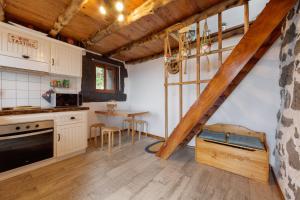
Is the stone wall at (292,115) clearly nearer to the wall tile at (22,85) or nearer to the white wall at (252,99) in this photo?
the white wall at (252,99)

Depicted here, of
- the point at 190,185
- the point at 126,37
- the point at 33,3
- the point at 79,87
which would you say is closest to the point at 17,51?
the point at 33,3

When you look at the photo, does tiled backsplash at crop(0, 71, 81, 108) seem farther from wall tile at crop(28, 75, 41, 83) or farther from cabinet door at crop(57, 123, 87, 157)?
cabinet door at crop(57, 123, 87, 157)

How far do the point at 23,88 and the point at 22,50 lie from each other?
70 cm

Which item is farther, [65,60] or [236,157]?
[65,60]

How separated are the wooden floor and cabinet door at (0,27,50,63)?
5.84 feet

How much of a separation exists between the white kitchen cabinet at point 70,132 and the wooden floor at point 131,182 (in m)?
0.21

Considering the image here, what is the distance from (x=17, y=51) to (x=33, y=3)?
29.0 inches

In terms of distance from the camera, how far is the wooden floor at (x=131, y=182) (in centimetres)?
154

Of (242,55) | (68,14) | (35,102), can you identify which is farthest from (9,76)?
(242,55)

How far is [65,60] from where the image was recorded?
2.55m

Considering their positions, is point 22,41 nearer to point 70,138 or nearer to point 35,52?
point 35,52

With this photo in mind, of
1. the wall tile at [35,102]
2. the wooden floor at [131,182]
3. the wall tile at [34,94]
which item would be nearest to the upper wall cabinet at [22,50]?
the wall tile at [34,94]

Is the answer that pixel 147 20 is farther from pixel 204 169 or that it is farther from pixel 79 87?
pixel 204 169

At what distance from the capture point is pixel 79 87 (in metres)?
3.22
